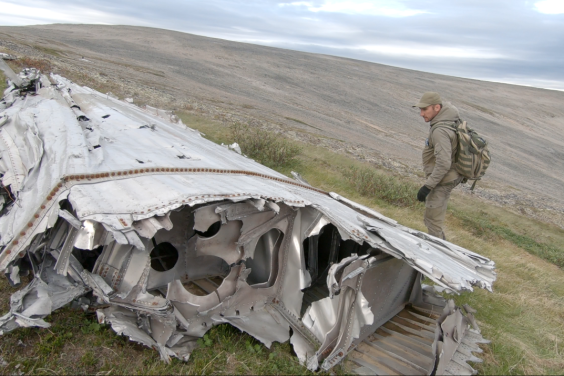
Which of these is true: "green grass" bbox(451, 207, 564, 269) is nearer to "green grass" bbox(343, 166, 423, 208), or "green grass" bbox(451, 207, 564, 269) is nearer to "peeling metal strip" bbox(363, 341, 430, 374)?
"green grass" bbox(343, 166, 423, 208)

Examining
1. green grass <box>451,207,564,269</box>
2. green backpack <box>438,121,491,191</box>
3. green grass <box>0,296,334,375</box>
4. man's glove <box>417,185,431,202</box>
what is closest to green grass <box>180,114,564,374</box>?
green grass <box>451,207,564,269</box>

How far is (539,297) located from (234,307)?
17.7 ft

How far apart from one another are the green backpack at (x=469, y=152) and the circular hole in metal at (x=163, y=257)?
405 centimetres

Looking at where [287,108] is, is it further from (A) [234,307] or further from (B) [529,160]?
(A) [234,307]

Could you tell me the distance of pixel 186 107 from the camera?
15.6 m

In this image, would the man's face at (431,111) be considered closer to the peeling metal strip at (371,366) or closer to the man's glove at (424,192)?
the man's glove at (424,192)

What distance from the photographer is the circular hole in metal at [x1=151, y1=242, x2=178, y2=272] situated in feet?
15.3

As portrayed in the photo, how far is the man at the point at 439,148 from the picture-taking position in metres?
5.54

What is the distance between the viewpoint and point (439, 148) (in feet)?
18.2

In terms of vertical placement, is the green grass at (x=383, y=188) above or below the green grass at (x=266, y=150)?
below

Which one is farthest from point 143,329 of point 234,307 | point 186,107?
point 186,107

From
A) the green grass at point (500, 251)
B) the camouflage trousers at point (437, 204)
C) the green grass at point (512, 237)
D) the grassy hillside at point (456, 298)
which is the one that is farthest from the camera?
the green grass at point (512, 237)

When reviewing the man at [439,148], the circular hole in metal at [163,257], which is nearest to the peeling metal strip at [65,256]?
the circular hole in metal at [163,257]

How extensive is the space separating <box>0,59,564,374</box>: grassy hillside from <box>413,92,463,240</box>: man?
1.60m
